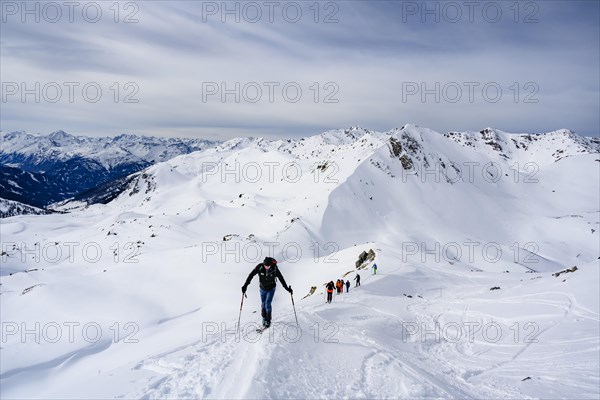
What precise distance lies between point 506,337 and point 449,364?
6.01 m

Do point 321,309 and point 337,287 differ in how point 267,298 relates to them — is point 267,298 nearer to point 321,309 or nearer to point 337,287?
point 321,309

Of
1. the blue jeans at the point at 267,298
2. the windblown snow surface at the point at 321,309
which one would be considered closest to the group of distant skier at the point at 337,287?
the windblown snow surface at the point at 321,309

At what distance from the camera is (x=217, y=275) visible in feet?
160

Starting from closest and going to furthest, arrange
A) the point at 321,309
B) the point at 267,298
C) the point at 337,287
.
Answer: the point at 267,298 → the point at 321,309 → the point at 337,287

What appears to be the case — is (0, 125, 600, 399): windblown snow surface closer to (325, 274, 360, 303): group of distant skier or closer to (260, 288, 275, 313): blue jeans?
(260, 288, 275, 313): blue jeans

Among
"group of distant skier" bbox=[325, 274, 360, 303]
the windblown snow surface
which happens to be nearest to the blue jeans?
the windblown snow surface

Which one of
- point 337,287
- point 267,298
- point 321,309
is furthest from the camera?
point 337,287

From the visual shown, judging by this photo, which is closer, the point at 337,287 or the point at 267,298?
the point at 267,298

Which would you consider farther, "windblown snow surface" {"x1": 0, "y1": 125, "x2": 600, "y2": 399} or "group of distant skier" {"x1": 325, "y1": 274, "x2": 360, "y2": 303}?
"group of distant skier" {"x1": 325, "y1": 274, "x2": 360, "y2": 303}

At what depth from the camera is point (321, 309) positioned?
58.6 ft

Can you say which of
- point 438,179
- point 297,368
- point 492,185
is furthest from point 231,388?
point 492,185

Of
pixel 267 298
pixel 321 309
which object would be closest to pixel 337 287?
pixel 321 309

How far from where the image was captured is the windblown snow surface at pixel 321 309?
9516 millimetres

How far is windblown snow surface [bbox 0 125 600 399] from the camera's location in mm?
9516
